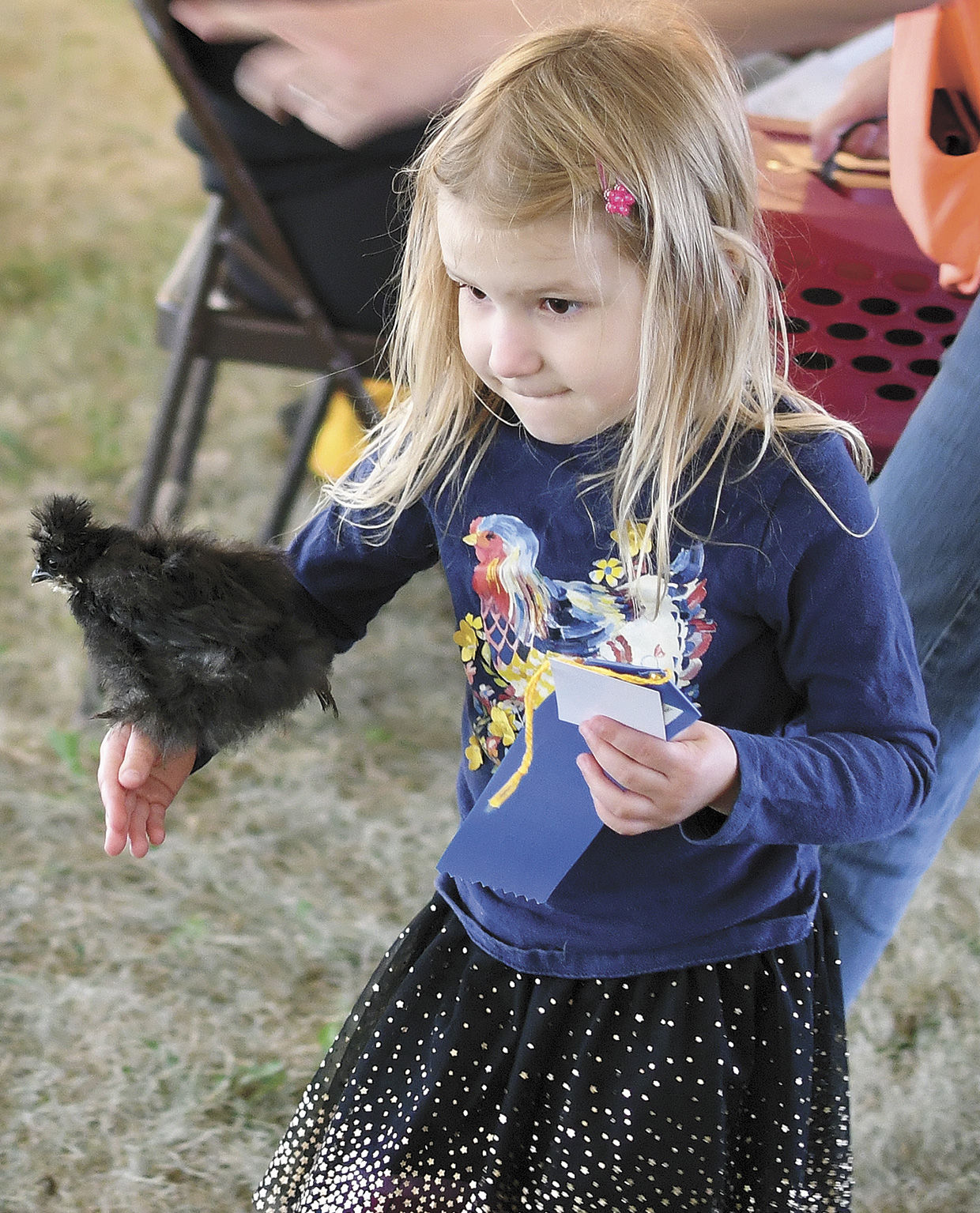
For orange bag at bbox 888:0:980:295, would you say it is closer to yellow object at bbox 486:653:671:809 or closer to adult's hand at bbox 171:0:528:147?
adult's hand at bbox 171:0:528:147

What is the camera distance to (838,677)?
2.71 feet

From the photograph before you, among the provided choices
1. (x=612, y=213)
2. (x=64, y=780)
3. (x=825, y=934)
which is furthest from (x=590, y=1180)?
(x=64, y=780)

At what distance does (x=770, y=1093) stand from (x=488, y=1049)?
0.20 meters

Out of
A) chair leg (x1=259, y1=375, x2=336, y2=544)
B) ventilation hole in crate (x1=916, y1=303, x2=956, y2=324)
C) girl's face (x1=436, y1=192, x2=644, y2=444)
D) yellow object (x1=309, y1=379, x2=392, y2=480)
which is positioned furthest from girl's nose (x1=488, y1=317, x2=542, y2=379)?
yellow object (x1=309, y1=379, x2=392, y2=480)

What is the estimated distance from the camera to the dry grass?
4.44ft

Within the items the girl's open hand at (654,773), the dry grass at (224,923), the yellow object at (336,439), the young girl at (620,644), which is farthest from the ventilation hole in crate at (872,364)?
the yellow object at (336,439)

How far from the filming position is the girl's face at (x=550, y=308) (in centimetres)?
77

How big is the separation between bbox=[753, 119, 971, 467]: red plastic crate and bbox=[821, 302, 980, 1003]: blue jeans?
0.71 ft

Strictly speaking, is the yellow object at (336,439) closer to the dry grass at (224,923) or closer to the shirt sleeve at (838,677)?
the dry grass at (224,923)

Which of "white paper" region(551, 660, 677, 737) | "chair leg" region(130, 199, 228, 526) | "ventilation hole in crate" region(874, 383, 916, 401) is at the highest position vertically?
"white paper" region(551, 660, 677, 737)

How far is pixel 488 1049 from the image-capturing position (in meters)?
0.95

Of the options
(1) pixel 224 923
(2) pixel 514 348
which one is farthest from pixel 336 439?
(2) pixel 514 348

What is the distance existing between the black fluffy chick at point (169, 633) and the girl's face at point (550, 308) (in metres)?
0.23

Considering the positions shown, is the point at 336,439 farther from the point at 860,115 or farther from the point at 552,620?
the point at 552,620
